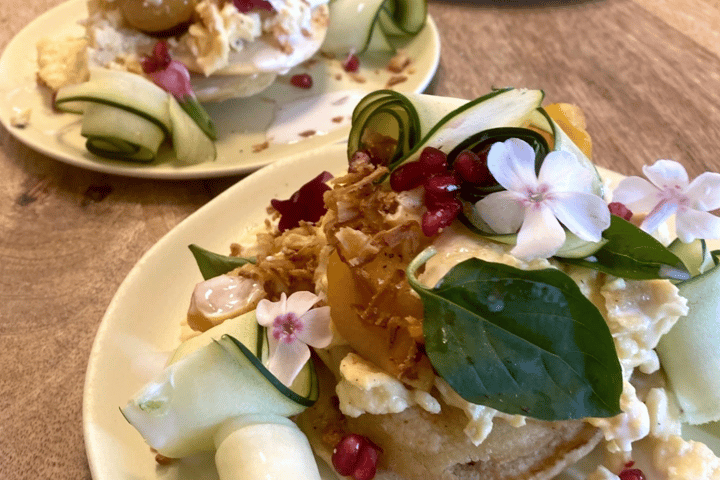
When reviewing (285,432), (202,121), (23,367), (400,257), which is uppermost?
(400,257)

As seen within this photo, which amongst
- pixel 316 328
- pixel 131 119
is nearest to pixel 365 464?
pixel 316 328

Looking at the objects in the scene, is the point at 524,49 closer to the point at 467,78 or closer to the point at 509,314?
the point at 467,78

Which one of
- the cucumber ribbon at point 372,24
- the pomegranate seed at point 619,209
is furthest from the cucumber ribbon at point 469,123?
the cucumber ribbon at point 372,24

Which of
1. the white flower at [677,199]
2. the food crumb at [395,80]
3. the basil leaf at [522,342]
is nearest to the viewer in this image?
the basil leaf at [522,342]

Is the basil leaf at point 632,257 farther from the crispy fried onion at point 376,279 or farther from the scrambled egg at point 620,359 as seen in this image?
the crispy fried onion at point 376,279

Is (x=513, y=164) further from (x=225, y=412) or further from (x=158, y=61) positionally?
(x=158, y=61)

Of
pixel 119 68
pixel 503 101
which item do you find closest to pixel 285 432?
pixel 503 101
